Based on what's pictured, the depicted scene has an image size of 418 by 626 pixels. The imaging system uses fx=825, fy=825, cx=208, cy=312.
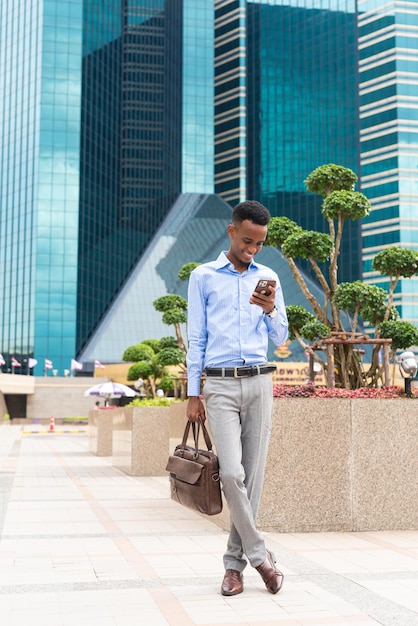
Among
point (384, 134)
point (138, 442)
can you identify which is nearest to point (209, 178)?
point (384, 134)

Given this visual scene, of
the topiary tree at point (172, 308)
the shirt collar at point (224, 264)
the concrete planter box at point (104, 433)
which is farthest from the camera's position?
the topiary tree at point (172, 308)

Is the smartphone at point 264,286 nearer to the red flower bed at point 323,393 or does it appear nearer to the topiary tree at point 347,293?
the red flower bed at point 323,393

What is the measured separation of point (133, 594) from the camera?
16.7ft

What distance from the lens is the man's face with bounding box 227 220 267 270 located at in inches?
198

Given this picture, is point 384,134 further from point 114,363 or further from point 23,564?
point 23,564

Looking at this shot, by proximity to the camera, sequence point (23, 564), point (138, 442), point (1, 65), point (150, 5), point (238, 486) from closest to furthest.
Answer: point (238, 486) → point (23, 564) → point (138, 442) → point (1, 65) → point (150, 5)

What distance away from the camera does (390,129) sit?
100500 millimetres

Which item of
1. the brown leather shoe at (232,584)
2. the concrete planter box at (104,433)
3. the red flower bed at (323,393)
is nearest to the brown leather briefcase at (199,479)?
the brown leather shoe at (232,584)

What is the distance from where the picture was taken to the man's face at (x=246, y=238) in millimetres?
5027

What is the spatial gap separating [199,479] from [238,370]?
0.69 metres

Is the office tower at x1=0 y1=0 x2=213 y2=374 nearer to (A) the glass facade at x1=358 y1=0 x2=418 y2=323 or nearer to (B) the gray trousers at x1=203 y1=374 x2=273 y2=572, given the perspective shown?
(A) the glass facade at x1=358 y1=0 x2=418 y2=323

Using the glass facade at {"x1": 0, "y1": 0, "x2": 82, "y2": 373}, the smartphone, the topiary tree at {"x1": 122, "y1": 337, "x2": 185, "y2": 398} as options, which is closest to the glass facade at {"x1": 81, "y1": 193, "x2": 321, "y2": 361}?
the glass facade at {"x1": 0, "y1": 0, "x2": 82, "y2": 373}

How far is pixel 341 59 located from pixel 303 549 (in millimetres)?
105042

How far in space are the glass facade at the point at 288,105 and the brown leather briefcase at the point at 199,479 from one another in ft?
310
